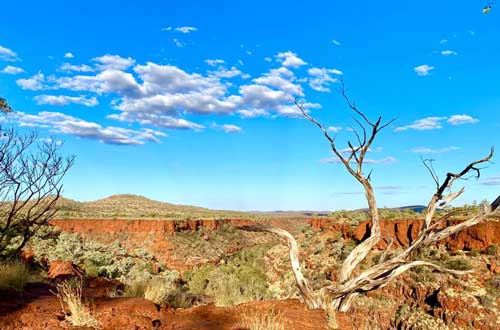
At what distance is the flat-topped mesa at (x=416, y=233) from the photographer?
20.3 m

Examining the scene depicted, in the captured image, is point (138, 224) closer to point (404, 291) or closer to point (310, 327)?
point (404, 291)

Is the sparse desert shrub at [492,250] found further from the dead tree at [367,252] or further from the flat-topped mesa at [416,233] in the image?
the dead tree at [367,252]

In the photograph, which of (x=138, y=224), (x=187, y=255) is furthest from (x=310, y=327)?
(x=138, y=224)

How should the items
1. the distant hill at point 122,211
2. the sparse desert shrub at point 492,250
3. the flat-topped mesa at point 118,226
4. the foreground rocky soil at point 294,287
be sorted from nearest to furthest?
the foreground rocky soil at point 294,287, the sparse desert shrub at point 492,250, the flat-topped mesa at point 118,226, the distant hill at point 122,211

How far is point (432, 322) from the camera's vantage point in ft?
49.0

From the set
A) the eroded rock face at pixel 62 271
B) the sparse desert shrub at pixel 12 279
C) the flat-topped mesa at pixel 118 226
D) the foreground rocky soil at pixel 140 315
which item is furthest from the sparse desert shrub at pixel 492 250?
the flat-topped mesa at pixel 118 226

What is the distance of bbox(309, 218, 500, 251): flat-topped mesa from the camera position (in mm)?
20312

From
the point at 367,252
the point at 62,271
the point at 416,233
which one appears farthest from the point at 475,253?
the point at 62,271

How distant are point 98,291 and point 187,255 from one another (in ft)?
90.0

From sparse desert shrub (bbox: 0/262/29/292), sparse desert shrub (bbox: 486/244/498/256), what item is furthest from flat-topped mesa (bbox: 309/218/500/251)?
sparse desert shrub (bbox: 0/262/29/292)

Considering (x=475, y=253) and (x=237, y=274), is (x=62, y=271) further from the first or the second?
(x=475, y=253)

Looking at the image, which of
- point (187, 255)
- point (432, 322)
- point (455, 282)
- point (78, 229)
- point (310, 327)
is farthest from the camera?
point (78, 229)

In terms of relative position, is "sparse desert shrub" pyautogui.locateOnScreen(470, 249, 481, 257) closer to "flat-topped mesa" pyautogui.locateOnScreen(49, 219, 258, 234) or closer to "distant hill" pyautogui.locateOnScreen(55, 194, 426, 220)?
"distant hill" pyautogui.locateOnScreen(55, 194, 426, 220)

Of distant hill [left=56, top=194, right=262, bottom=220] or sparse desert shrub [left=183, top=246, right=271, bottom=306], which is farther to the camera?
distant hill [left=56, top=194, right=262, bottom=220]
